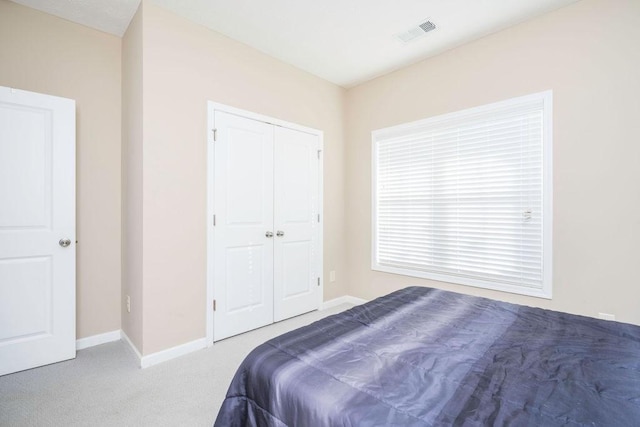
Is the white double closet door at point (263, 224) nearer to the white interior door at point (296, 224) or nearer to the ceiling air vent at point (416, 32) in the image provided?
the white interior door at point (296, 224)

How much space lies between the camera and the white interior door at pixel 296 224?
3230 millimetres

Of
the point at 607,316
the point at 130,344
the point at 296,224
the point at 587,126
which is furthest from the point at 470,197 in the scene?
the point at 130,344

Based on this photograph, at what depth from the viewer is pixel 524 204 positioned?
99.8 inches

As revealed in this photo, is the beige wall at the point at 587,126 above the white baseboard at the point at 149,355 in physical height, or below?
above

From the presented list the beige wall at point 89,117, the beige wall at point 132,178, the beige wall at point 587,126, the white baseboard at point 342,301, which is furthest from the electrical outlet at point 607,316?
the beige wall at point 89,117

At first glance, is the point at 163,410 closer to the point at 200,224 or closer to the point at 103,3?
the point at 200,224

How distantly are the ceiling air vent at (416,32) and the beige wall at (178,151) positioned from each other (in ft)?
4.72

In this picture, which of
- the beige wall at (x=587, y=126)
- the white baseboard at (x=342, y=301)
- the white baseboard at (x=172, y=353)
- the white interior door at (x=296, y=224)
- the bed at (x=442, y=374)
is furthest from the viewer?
the white baseboard at (x=342, y=301)

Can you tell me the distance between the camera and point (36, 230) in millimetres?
2309

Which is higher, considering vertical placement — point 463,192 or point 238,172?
point 238,172

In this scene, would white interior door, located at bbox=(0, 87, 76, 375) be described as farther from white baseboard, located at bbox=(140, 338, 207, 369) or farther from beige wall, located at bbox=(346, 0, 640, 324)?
beige wall, located at bbox=(346, 0, 640, 324)

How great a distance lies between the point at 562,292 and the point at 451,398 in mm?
2092

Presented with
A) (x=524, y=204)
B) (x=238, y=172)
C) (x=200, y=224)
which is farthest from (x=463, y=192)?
(x=200, y=224)

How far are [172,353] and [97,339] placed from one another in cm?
86
